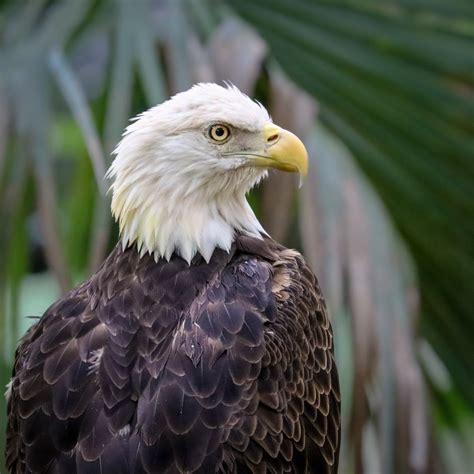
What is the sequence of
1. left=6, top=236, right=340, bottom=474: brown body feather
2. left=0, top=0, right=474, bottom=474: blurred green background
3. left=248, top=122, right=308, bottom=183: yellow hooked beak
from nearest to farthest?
left=6, top=236, right=340, bottom=474: brown body feather, left=248, top=122, right=308, bottom=183: yellow hooked beak, left=0, top=0, right=474, bottom=474: blurred green background

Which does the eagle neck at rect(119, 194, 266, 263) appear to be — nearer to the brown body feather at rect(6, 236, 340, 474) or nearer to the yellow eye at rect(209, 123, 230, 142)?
the brown body feather at rect(6, 236, 340, 474)

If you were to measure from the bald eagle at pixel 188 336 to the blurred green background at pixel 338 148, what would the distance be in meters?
0.50

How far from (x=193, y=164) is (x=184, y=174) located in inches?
1.9

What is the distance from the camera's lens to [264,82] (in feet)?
16.9

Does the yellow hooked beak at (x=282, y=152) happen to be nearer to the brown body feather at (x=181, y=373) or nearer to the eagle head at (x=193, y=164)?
the eagle head at (x=193, y=164)

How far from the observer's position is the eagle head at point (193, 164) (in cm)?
402

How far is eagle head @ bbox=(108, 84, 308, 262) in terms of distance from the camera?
158 inches

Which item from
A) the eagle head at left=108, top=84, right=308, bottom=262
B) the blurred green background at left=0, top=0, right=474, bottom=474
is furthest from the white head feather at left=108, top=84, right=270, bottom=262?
the blurred green background at left=0, top=0, right=474, bottom=474

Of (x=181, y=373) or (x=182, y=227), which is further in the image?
(x=182, y=227)

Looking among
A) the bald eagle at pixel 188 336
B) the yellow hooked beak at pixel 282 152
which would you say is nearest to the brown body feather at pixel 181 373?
the bald eagle at pixel 188 336

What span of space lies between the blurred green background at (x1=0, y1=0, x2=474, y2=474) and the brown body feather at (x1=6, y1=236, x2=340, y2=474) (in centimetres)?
59

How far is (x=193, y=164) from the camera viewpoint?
159 inches

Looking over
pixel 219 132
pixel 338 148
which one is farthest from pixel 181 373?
pixel 338 148

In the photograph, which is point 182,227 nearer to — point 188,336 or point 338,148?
point 188,336
